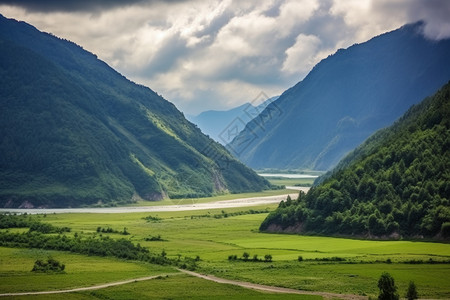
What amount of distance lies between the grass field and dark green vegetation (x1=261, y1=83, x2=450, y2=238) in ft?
21.6

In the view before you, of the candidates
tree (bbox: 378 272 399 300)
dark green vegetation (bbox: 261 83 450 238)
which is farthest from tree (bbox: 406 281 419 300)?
dark green vegetation (bbox: 261 83 450 238)

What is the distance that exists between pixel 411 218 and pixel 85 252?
223 ft

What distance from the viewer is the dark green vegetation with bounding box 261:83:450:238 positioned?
132 meters

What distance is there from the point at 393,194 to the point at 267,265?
5289cm

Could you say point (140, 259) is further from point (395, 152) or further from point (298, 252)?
point (395, 152)

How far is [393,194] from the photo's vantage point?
14412 centimetres

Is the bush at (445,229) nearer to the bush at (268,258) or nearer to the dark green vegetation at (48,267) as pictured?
the bush at (268,258)

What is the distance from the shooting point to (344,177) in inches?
6442

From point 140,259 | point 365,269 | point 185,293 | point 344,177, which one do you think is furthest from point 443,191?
point 185,293

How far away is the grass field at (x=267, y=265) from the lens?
84.4 metres

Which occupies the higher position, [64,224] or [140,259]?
[64,224]

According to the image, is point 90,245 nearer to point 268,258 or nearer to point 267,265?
point 268,258

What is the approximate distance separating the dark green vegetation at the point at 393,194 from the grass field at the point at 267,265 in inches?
260

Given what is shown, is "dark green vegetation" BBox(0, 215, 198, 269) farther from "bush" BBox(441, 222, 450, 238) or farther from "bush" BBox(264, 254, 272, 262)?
"bush" BBox(441, 222, 450, 238)
